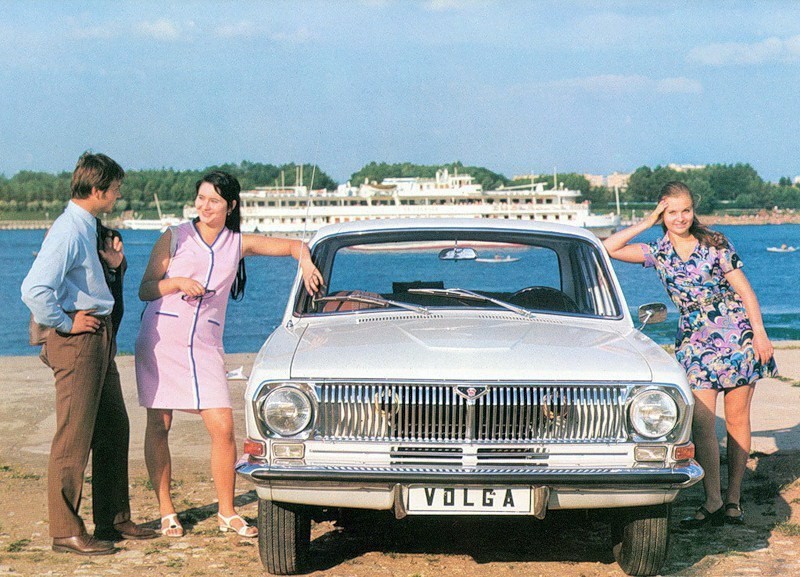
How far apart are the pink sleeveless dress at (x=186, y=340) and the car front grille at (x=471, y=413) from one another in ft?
4.22

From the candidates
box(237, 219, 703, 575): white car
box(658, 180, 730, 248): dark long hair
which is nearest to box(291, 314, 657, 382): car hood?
box(237, 219, 703, 575): white car

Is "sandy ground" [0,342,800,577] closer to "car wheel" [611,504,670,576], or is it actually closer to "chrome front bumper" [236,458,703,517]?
"car wheel" [611,504,670,576]

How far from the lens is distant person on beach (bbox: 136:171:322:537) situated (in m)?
6.01

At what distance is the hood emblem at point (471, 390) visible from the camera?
4906mm

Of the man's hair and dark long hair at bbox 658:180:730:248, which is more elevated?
the man's hair

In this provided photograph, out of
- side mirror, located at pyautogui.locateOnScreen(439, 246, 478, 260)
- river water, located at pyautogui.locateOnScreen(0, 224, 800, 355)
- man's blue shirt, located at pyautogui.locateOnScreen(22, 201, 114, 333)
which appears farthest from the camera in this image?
river water, located at pyautogui.locateOnScreen(0, 224, 800, 355)

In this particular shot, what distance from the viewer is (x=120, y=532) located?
6.07 metres

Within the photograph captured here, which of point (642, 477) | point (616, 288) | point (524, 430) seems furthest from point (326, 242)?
point (642, 477)

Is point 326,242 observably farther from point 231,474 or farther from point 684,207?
point 684,207

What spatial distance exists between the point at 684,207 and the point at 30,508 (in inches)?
165

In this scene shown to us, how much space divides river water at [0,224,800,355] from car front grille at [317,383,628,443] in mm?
18311

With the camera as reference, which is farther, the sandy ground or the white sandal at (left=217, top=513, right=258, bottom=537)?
the white sandal at (left=217, top=513, right=258, bottom=537)

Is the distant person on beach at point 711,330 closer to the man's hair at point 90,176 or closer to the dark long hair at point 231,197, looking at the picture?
the dark long hair at point 231,197

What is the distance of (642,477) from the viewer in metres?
4.87
